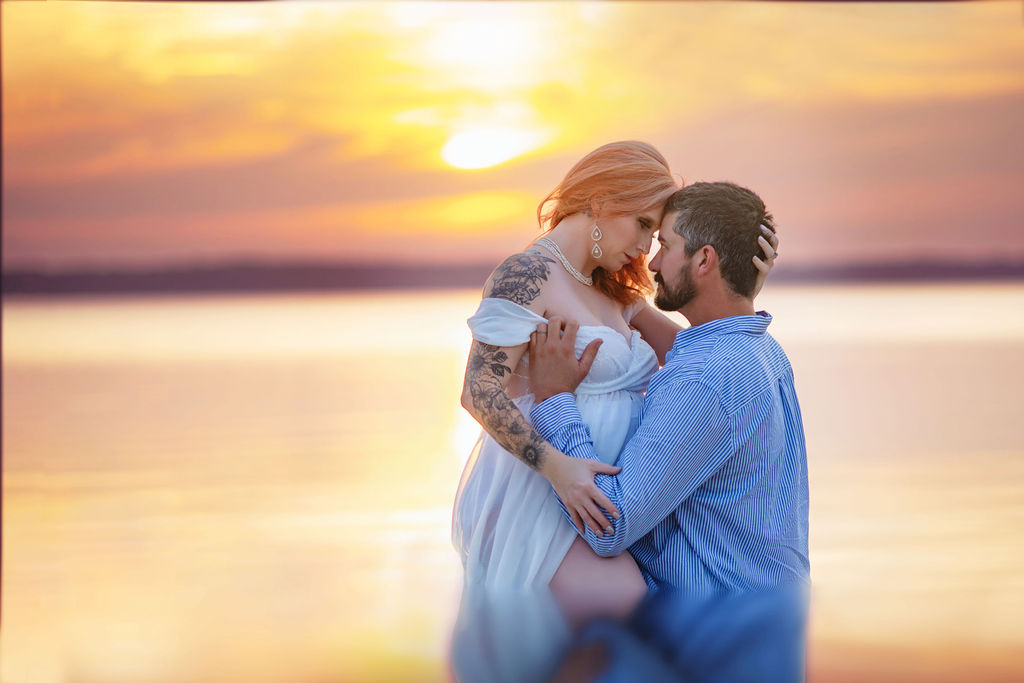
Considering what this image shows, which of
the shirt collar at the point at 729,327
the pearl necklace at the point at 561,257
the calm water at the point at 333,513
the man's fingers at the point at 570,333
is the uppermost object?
the pearl necklace at the point at 561,257

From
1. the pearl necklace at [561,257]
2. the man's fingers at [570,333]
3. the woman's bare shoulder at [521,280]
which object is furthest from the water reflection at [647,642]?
the pearl necklace at [561,257]

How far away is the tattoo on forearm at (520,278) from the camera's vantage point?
2738mm

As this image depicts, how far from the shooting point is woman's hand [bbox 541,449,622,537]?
8.19 ft

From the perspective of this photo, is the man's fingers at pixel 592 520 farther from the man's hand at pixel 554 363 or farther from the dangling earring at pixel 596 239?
the dangling earring at pixel 596 239

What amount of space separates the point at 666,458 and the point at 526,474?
1.49 feet

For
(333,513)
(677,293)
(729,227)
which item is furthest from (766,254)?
(333,513)

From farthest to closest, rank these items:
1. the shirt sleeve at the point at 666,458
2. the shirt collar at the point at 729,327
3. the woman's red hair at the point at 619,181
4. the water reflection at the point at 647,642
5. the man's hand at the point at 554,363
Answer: the woman's red hair at the point at 619,181
the man's hand at the point at 554,363
the shirt collar at the point at 729,327
the shirt sleeve at the point at 666,458
the water reflection at the point at 647,642

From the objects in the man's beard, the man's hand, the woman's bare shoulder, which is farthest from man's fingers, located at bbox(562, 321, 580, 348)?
the man's beard

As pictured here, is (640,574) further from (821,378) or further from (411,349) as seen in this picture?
(411,349)

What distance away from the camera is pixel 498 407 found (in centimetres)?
264

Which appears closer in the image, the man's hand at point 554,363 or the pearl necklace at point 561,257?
the man's hand at point 554,363

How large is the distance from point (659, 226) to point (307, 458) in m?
3.90

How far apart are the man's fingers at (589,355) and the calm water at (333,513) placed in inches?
31.7

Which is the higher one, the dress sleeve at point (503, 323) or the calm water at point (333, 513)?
the dress sleeve at point (503, 323)
